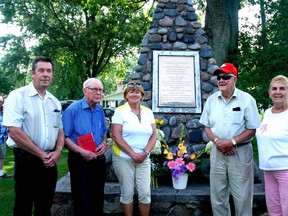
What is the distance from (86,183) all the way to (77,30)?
52.5 ft

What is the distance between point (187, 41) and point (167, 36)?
1.16 ft

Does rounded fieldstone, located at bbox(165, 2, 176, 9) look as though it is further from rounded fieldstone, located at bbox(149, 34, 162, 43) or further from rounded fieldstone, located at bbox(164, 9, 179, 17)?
rounded fieldstone, located at bbox(149, 34, 162, 43)

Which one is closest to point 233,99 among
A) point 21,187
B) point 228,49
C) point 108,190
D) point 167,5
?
point 108,190

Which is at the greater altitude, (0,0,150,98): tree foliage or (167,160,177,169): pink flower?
(0,0,150,98): tree foliage

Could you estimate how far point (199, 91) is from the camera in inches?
211

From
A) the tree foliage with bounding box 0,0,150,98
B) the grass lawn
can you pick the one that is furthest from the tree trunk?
the tree foliage with bounding box 0,0,150,98

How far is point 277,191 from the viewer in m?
3.08

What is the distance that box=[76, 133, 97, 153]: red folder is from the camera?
3.44 metres

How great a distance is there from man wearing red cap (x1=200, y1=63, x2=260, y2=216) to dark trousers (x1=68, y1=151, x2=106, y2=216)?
125cm

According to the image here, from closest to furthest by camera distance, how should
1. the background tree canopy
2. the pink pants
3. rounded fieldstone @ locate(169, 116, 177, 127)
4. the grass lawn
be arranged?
the pink pants
the grass lawn
rounded fieldstone @ locate(169, 116, 177, 127)
the background tree canopy

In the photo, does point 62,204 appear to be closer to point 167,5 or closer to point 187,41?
point 187,41

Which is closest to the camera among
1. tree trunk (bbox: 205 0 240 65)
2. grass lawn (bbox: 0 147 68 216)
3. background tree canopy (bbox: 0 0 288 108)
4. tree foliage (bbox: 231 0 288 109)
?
grass lawn (bbox: 0 147 68 216)

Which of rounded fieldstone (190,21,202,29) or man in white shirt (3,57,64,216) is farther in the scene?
rounded fieldstone (190,21,202,29)

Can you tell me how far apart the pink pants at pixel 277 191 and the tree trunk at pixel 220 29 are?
17.9ft
